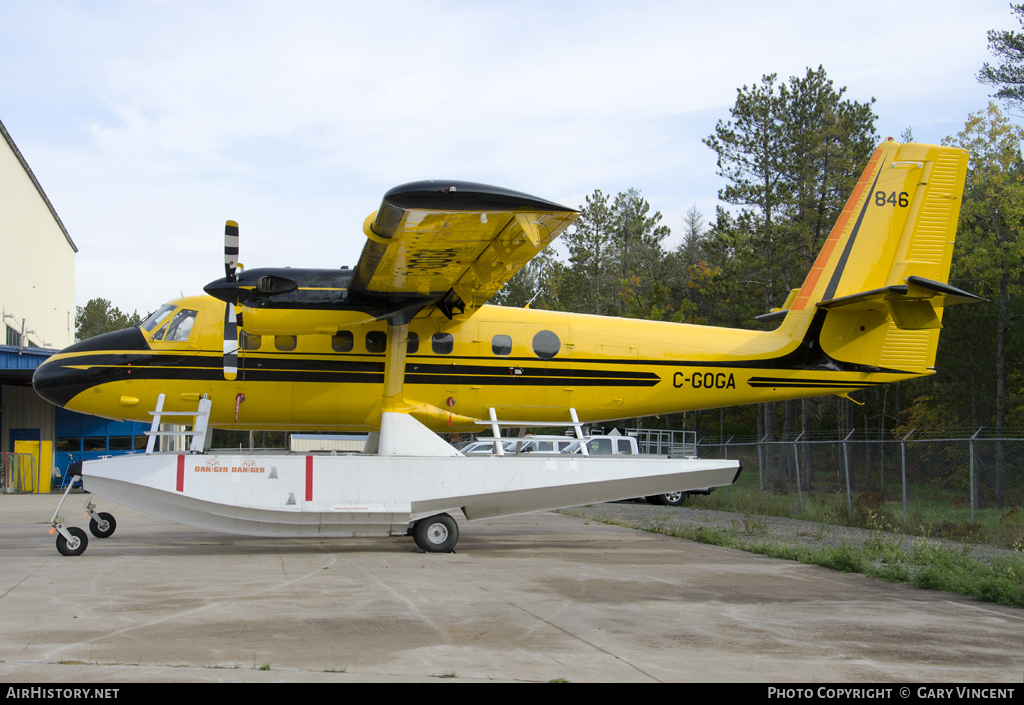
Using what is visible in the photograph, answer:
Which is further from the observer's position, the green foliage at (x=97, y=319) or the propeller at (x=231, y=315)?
the green foliage at (x=97, y=319)

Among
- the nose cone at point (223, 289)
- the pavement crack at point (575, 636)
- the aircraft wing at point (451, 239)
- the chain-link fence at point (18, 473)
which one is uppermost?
the aircraft wing at point (451, 239)

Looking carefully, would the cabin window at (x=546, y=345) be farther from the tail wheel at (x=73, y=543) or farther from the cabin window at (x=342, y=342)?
the tail wheel at (x=73, y=543)

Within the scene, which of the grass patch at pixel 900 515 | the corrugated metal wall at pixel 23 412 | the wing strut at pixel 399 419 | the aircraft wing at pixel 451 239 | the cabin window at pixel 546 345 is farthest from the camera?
the corrugated metal wall at pixel 23 412

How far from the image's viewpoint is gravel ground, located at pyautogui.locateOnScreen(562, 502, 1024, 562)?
12.3 metres

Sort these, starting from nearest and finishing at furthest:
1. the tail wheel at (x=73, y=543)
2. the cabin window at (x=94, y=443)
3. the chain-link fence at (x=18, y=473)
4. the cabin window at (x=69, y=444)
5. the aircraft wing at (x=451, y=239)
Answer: the aircraft wing at (x=451, y=239) → the tail wheel at (x=73, y=543) → the chain-link fence at (x=18, y=473) → the cabin window at (x=69, y=444) → the cabin window at (x=94, y=443)

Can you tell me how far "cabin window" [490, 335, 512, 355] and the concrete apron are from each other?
128 inches

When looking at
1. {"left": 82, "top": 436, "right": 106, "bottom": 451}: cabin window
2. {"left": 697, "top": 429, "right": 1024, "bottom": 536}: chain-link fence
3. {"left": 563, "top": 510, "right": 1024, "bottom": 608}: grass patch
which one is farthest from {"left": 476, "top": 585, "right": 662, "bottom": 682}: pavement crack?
{"left": 82, "top": 436, "right": 106, "bottom": 451}: cabin window

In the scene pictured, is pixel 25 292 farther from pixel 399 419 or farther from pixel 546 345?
pixel 546 345

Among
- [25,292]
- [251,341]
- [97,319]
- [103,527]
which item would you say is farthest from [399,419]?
[97,319]

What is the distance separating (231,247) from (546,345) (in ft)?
16.4

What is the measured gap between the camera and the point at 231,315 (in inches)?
446

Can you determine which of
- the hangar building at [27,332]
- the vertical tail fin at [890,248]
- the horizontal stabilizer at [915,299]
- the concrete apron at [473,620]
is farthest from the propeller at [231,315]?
the hangar building at [27,332]

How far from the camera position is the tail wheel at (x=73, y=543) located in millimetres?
10273

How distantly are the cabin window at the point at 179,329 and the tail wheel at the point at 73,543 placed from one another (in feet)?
10.0
